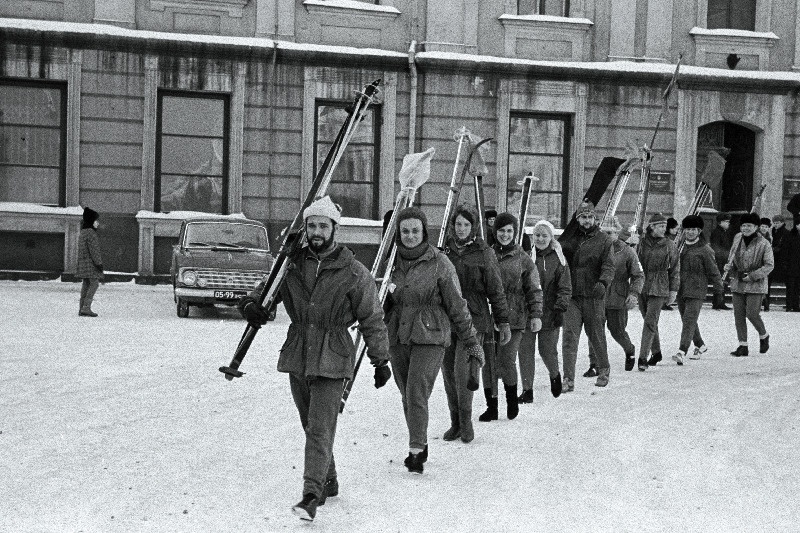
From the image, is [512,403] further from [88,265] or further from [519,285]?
[88,265]

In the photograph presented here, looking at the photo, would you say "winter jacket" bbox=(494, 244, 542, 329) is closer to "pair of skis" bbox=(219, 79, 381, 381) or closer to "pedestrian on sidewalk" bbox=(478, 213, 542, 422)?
"pedestrian on sidewalk" bbox=(478, 213, 542, 422)

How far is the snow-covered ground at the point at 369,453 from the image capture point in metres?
6.73


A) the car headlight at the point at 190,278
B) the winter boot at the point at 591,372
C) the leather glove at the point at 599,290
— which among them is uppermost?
the leather glove at the point at 599,290

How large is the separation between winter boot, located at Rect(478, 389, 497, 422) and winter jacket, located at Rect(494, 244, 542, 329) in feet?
3.03

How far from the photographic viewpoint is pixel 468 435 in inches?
358

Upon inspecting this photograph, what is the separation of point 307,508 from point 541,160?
19.6m

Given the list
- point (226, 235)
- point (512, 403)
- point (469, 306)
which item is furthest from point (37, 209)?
point (469, 306)

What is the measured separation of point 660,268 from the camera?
14688 millimetres

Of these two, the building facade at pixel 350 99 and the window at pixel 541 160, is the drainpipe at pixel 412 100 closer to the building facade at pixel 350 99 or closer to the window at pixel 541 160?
the building facade at pixel 350 99

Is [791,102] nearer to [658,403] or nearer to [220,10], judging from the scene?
[220,10]

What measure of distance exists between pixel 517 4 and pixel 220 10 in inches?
229

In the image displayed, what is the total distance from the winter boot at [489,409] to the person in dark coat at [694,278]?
208 inches

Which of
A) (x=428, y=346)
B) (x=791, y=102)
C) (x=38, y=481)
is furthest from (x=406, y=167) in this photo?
(x=791, y=102)

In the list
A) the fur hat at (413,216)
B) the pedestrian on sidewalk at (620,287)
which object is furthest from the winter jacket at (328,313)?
the pedestrian on sidewalk at (620,287)
